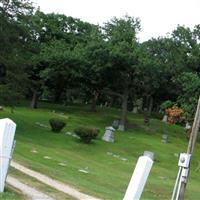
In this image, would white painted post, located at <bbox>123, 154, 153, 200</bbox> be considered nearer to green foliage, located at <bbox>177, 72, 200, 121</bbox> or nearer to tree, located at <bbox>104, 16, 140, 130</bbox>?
green foliage, located at <bbox>177, 72, 200, 121</bbox>

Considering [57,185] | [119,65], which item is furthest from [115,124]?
[57,185]

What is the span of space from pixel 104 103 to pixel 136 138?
4369cm

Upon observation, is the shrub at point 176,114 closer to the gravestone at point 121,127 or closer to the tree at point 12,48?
the gravestone at point 121,127

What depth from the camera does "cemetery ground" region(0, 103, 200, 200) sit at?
19.9 meters

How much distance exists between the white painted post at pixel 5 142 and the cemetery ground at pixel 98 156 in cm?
51

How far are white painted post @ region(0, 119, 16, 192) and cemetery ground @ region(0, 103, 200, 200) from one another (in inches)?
20.0

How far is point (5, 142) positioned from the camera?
10594mm

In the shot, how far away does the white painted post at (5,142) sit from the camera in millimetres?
10500

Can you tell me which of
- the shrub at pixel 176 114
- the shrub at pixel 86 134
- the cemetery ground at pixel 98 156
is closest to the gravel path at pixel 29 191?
the cemetery ground at pixel 98 156

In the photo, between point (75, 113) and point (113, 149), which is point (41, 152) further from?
point (75, 113)

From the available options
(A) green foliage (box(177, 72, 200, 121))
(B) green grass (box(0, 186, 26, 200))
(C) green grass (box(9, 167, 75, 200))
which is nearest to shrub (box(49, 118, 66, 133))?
(A) green foliage (box(177, 72, 200, 121))

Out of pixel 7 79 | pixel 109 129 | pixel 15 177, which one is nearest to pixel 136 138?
pixel 109 129

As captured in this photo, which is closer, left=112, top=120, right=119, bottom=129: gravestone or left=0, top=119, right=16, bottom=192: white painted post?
left=0, top=119, right=16, bottom=192: white painted post

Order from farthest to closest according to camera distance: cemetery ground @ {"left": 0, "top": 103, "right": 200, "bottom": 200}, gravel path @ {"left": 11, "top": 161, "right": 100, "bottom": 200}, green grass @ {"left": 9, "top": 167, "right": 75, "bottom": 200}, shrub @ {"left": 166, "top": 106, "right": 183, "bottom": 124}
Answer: shrub @ {"left": 166, "top": 106, "right": 183, "bottom": 124}
cemetery ground @ {"left": 0, "top": 103, "right": 200, "bottom": 200}
gravel path @ {"left": 11, "top": 161, "right": 100, "bottom": 200}
green grass @ {"left": 9, "top": 167, "right": 75, "bottom": 200}
